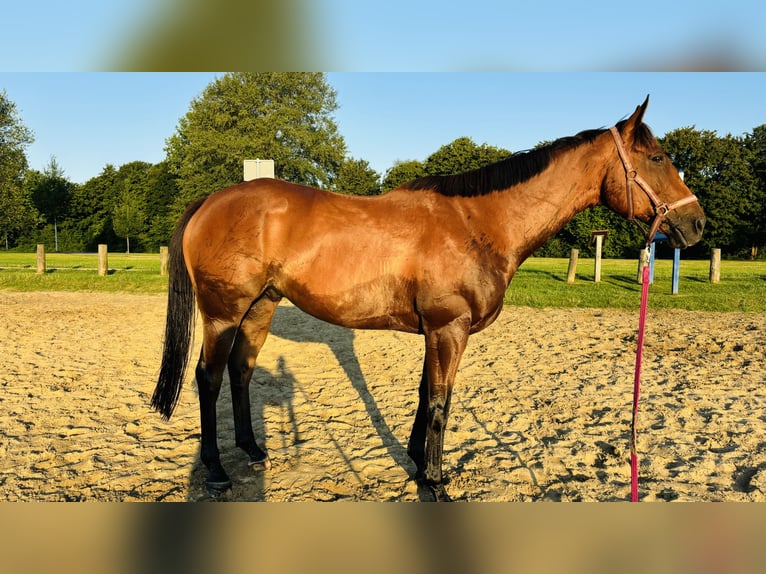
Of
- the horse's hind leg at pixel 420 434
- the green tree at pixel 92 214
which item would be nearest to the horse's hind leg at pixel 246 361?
the horse's hind leg at pixel 420 434

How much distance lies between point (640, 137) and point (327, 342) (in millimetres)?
5973

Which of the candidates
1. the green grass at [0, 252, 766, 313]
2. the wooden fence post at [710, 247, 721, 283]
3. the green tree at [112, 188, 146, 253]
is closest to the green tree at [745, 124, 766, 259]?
the green grass at [0, 252, 766, 313]

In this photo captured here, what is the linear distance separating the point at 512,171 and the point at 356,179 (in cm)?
3532

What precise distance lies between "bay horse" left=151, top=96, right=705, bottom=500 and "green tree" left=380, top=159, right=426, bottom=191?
3528 centimetres

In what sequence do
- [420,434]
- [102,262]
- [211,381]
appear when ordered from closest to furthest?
[211,381]
[420,434]
[102,262]

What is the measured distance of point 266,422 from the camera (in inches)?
176

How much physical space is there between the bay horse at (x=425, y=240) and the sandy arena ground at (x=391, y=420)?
0.55 m

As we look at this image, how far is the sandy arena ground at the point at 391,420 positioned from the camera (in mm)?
3248

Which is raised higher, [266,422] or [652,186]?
[652,186]

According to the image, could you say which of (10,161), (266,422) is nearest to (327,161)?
(10,161)

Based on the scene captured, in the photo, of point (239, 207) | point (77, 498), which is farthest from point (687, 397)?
point (77, 498)

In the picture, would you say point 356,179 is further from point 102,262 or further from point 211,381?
point 211,381

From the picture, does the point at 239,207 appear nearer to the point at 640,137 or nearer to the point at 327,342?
the point at 640,137

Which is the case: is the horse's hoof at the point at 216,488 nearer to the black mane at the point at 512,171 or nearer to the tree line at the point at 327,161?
the black mane at the point at 512,171
